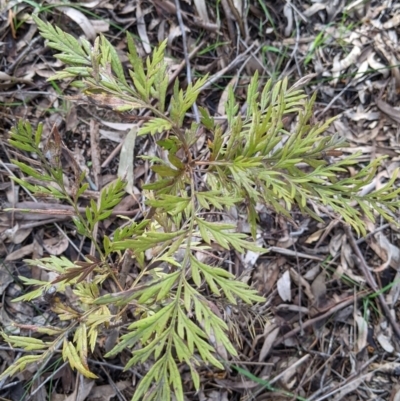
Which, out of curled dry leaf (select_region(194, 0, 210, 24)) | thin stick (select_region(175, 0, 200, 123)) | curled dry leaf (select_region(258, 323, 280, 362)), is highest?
curled dry leaf (select_region(194, 0, 210, 24))

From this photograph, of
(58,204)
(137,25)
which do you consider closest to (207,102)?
(137,25)

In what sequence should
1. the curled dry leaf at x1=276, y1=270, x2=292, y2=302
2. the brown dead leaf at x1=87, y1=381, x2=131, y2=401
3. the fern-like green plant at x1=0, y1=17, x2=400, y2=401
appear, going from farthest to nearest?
the curled dry leaf at x1=276, y1=270, x2=292, y2=302, the brown dead leaf at x1=87, y1=381, x2=131, y2=401, the fern-like green plant at x1=0, y1=17, x2=400, y2=401

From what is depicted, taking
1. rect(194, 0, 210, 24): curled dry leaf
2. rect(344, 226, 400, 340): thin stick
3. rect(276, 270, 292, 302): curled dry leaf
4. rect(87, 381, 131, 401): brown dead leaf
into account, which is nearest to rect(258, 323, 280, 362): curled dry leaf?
rect(276, 270, 292, 302): curled dry leaf

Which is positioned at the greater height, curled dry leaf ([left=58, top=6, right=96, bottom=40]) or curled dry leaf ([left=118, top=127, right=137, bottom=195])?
curled dry leaf ([left=58, top=6, right=96, bottom=40])

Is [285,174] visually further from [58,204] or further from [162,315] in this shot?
[58,204]

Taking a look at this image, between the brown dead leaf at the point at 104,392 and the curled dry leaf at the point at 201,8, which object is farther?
the curled dry leaf at the point at 201,8

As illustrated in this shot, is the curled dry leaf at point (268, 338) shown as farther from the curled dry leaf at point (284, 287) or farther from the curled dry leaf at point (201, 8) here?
the curled dry leaf at point (201, 8)

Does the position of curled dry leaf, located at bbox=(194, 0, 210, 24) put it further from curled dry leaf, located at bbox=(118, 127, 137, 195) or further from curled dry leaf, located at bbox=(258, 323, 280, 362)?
curled dry leaf, located at bbox=(258, 323, 280, 362)

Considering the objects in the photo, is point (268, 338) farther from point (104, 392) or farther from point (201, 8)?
point (201, 8)

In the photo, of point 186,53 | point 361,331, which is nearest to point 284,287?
point 361,331

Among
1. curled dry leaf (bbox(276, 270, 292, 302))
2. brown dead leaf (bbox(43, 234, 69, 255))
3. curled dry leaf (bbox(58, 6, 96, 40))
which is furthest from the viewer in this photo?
curled dry leaf (bbox(58, 6, 96, 40))

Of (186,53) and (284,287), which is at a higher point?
(186,53)

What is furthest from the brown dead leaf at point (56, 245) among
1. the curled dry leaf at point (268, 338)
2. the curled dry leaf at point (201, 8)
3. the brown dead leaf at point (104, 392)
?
the curled dry leaf at point (201, 8)

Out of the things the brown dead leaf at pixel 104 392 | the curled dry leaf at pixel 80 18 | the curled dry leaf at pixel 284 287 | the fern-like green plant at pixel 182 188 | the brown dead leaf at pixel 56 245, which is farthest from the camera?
the curled dry leaf at pixel 80 18
